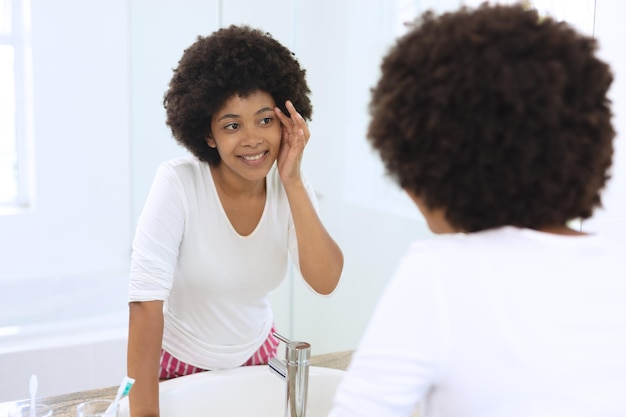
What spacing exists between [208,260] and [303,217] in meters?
0.18

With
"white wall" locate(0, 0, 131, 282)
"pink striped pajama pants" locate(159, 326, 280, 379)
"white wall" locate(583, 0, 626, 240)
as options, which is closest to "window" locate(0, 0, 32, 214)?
"white wall" locate(0, 0, 131, 282)

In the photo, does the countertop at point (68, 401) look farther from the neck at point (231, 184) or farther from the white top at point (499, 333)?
the white top at point (499, 333)

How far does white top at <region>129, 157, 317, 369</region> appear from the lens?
110 centimetres

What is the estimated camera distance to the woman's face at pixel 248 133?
3.63 ft

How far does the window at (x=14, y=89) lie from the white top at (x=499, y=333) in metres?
2.85

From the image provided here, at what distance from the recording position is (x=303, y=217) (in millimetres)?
1187

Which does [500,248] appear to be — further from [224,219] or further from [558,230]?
[224,219]

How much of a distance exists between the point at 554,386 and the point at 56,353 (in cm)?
224

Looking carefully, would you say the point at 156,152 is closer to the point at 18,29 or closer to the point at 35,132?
the point at 35,132

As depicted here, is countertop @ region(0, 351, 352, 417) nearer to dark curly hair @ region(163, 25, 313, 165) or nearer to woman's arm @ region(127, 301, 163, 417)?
woman's arm @ region(127, 301, 163, 417)

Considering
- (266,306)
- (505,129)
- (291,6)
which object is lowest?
(266,306)

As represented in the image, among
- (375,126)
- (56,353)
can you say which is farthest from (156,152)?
(375,126)

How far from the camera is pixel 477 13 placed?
0.54 meters

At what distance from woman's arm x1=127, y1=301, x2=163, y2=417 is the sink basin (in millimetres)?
74
